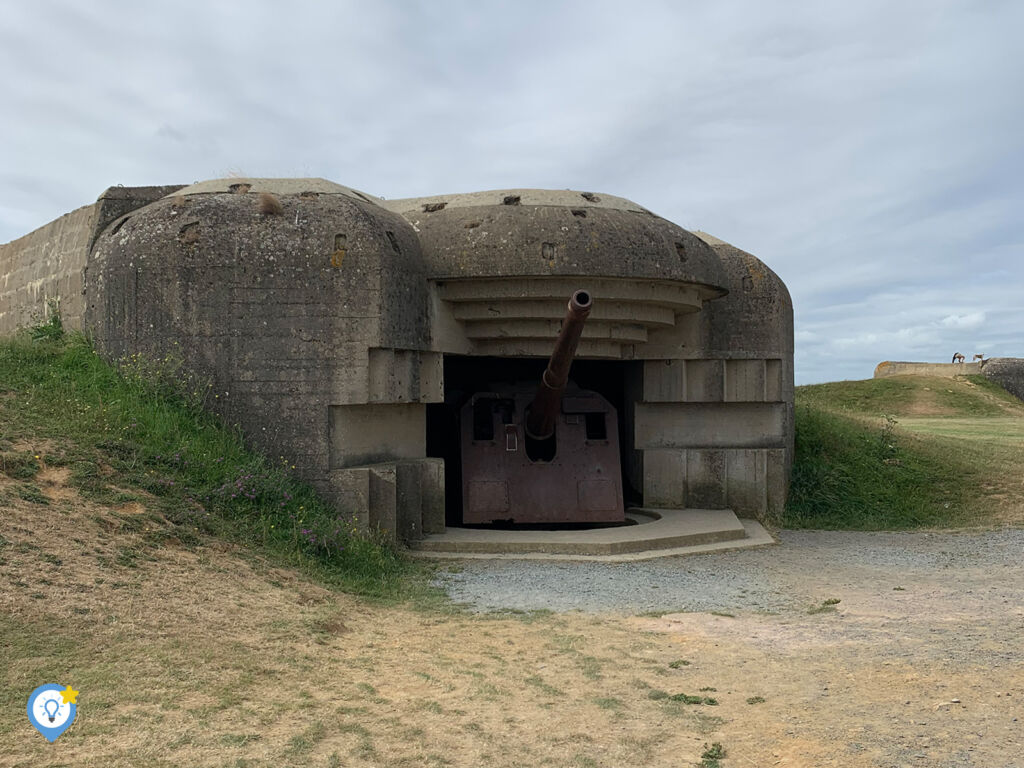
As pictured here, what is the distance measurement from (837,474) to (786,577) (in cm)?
446

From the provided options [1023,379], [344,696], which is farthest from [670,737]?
[1023,379]

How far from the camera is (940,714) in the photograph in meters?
3.66

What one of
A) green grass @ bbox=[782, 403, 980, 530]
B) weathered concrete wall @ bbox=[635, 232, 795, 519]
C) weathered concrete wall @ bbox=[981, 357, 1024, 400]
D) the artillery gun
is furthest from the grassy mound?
weathered concrete wall @ bbox=[981, 357, 1024, 400]

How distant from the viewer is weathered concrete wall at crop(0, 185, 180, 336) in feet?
29.6

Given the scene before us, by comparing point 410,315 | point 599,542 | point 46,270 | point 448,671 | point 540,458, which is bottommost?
point 448,671

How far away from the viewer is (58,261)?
9719mm

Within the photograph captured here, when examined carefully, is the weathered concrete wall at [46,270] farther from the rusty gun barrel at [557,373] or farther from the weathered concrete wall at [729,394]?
the weathered concrete wall at [729,394]

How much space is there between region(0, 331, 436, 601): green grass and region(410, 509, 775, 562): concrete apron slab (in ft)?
2.20

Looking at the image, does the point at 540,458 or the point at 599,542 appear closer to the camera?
the point at 599,542

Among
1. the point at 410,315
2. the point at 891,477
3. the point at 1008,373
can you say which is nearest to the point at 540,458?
the point at 410,315

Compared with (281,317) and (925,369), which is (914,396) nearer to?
(925,369)

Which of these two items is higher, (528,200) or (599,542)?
(528,200)

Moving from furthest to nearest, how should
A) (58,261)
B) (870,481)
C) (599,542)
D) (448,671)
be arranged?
(870,481) < (58,261) < (599,542) < (448,671)

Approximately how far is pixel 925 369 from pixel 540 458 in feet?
80.6
